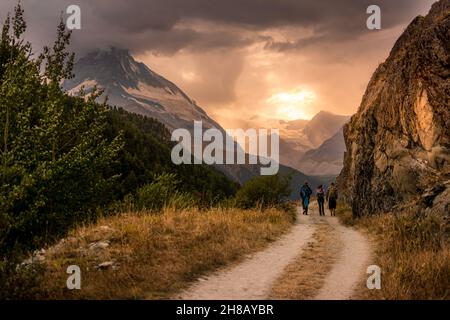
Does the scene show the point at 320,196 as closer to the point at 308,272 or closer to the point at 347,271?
the point at 347,271

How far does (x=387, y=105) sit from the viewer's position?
24641 millimetres

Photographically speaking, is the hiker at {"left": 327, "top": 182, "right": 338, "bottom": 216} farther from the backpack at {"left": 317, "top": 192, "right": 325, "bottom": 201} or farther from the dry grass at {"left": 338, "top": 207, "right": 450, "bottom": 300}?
the dry grass at {"left": 338, "top": 207, "right": 450, "bottom": 300}

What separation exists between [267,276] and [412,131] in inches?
551

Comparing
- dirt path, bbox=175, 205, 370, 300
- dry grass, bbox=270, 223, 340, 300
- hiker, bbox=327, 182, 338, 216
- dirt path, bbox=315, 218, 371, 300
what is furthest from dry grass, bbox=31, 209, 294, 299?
hiker, bbox=327, 182, 338, 216

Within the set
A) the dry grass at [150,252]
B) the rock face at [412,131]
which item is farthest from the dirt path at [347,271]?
the rock face at [412,131]

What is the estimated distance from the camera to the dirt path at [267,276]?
8945mm

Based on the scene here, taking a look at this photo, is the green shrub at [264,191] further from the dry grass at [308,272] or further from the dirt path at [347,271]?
the dry grass at [308,272]

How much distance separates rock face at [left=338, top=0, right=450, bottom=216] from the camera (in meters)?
19.0

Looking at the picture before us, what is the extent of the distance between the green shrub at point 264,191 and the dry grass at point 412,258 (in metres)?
9.89

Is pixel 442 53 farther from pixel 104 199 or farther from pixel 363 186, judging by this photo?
pixel 104 199
